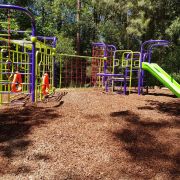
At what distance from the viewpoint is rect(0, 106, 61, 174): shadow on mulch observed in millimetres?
3889

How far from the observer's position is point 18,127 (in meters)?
4.91

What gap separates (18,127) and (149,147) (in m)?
2.20

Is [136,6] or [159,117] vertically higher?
[136,6]

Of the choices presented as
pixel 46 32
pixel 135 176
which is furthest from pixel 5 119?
pixel 46 32

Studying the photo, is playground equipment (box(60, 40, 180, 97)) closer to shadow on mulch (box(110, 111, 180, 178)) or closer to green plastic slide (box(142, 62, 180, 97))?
green plastic slide (box(142, 62, 180, 97))

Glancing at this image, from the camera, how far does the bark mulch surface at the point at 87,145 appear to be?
350cm

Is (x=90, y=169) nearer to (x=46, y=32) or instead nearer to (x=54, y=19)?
(x=46, y=32)

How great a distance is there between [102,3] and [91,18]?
287 centimetres

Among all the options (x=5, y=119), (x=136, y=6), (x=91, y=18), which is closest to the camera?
(x=5, y=119)

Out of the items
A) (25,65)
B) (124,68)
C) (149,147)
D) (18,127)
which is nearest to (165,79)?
(124,68)

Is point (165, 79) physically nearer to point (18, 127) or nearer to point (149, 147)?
point (149, 147)

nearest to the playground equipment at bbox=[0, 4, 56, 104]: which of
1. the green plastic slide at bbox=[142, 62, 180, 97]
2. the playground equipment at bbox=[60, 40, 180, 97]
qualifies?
the playground equipment at bbox=[60, 40, 180, 97]

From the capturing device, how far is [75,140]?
4.38 meters

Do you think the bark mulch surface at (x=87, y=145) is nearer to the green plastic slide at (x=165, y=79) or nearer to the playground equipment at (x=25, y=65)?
the playground equipment at (x=25, y=65)
